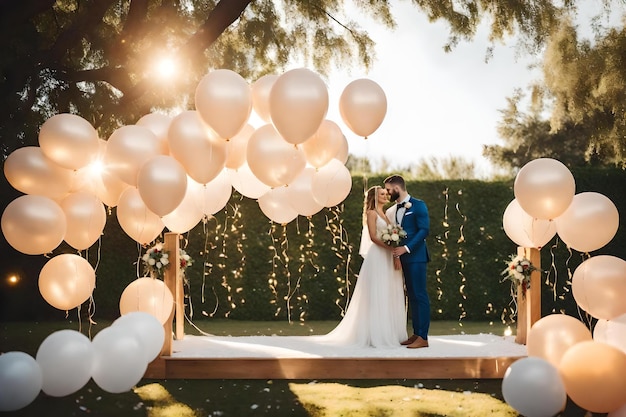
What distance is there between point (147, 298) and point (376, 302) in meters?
2.47

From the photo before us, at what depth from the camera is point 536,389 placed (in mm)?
4086

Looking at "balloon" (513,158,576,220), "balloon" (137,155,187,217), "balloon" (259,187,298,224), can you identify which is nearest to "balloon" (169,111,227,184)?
"balloon" (137,155,187,217)

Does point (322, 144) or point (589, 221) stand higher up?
point (322, 144)

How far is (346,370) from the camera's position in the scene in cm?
604

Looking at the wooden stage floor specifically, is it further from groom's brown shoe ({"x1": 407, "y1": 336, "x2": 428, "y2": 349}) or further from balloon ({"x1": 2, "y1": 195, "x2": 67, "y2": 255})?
balloon ({"x1": 2, "y1": 195, "x2": 67, "y2": 255})

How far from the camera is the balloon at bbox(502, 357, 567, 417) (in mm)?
4086

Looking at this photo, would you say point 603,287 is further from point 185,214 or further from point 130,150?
point 130,150

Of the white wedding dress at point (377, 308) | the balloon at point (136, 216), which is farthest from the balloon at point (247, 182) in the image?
the white wedding dress at point (377, 308)

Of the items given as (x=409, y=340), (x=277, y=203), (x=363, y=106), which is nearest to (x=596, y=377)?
(x=363, y=106)

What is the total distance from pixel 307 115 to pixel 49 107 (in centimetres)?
478

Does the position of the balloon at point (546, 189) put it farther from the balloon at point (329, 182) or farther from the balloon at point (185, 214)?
the balloon at point (185, 214)

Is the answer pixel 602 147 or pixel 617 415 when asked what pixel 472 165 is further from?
pixel 617 415

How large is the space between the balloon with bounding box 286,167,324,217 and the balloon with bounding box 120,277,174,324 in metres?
1.67

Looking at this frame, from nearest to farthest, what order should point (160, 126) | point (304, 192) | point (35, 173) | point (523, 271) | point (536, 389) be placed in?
point (536, 389) < point (35, 173) < point (160, 126) < point (523, 271) < point (304, 192)
